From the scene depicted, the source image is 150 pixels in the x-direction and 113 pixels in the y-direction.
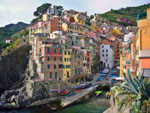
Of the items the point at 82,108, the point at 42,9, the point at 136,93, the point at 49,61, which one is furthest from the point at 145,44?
the point at 42,9

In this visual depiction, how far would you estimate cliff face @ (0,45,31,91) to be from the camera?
61025mm

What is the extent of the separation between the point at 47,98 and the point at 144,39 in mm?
30995

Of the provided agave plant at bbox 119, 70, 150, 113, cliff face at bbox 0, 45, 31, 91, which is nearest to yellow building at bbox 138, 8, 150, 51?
agave plant at bbox 119, 70, 150, 113

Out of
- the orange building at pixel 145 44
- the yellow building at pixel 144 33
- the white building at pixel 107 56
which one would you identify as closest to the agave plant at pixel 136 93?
the orange building at pixel 145 44

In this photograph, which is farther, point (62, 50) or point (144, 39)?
point (62, 50)

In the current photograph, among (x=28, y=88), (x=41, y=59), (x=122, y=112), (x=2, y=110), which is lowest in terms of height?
(x=2, y=110)

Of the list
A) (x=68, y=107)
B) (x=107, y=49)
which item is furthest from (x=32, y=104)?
(x=107, y=49)

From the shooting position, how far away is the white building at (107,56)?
74438 millimetres

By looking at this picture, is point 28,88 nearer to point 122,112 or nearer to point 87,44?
point 87,44

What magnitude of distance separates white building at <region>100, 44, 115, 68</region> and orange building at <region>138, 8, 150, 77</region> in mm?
55289

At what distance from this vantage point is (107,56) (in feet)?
246

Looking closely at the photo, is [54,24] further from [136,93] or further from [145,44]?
[136,93]

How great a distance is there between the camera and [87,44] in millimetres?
65438

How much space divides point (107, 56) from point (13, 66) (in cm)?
4007
